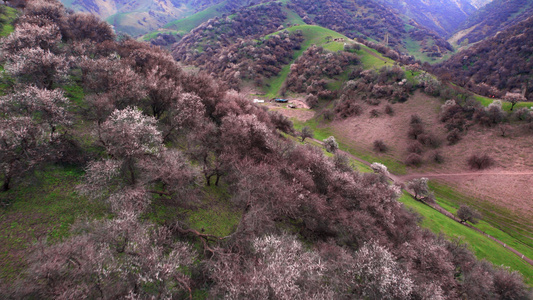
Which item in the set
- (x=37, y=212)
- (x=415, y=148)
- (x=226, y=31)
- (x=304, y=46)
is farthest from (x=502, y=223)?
(x=226, y=31)

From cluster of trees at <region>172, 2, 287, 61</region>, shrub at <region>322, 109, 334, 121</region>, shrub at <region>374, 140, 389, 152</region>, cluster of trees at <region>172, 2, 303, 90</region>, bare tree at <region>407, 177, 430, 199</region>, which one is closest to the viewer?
bare tree at <region>407, 177, 430, 199</region>

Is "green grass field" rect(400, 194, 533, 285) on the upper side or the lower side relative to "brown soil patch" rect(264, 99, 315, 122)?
upper

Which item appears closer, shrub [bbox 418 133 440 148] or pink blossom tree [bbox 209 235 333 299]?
pink blossom tree [bbox 209 235 333 299]

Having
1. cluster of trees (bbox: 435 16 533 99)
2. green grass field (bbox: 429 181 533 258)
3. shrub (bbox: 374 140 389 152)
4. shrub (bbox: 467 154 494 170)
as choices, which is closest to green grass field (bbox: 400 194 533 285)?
green grass field (bbox: 429 181 533 258)

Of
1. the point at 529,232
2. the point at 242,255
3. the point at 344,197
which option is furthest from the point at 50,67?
the point at 529,232

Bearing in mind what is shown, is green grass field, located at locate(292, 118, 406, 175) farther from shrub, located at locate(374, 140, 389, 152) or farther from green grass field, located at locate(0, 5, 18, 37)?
green grass field, located at locate(0, 5, 18, 37)

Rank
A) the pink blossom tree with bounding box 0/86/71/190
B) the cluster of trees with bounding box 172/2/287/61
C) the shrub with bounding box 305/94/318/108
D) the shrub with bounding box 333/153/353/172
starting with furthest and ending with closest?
the cluster of trees with bounding box 172/2/287/61, the shrub with bounding box 305/94/318/108, the shrub with bounding box 333/153/353/172, the pink blossom tree with bounding box 0/86/71/190

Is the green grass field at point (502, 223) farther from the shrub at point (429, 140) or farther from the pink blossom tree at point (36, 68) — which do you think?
the pink blossom tree at point (36, 68)
